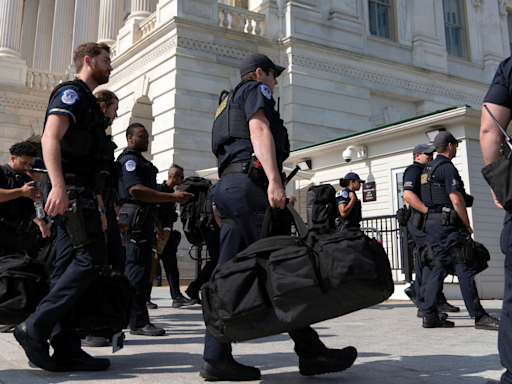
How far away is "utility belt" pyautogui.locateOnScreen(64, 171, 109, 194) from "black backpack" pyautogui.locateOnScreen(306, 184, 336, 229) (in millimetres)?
5422

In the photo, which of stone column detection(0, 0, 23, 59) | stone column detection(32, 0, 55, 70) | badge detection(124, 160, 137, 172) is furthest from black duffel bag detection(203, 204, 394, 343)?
stone column detection(32, 0, 55, 70)

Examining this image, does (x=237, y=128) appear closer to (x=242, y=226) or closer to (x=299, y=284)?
(x=242, y=226)

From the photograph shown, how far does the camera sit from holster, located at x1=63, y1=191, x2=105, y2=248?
359 centimetres

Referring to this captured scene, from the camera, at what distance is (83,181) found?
383 cm

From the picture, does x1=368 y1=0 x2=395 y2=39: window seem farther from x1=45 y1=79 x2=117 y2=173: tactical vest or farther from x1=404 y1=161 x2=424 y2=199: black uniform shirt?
x1=45 y1=79 x2=117 y2=173: tactical vest

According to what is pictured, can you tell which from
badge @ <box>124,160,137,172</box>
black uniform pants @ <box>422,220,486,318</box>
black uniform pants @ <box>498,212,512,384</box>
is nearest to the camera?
black uniform pants @ <box>498,212,512,384</box>

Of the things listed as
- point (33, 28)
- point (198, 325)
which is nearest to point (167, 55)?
point (198, 325)

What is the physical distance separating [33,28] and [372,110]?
24317 mm

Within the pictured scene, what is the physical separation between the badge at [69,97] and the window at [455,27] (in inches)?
920

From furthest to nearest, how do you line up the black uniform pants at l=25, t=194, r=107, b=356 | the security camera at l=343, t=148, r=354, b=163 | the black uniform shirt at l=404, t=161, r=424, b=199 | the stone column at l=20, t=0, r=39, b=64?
1. the stone column at l=20, t=0, r=39, b=64
2. the security camera at l=343, t=148, r=354, b=163
3. the black uniform shirt at l=404, t=161, r=424, b=199
4. the black uniform pants at l=25, t=194, r=107, b=356

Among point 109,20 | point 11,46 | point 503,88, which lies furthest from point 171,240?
point 11,46

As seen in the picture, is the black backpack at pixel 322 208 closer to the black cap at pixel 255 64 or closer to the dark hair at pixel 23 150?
the dark hair at pixel 23 150

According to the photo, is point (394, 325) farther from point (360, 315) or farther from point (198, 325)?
point (198, 325)

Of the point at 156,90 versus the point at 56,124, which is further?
the point at 156,90
